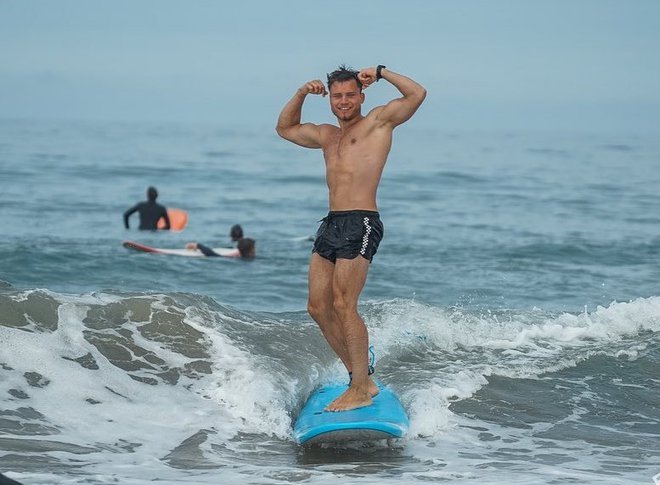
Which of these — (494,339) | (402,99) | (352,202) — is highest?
(402,99)

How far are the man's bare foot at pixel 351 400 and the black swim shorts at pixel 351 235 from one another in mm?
881

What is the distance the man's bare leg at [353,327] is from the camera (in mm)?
7301

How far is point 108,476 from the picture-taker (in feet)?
21.5

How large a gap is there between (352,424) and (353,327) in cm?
65

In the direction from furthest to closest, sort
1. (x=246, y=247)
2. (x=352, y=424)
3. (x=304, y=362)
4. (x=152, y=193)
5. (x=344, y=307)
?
(x=152, y=193)
(x=246, y=247)
(x=304, y=362)
(x=344, y=307)
(x=352, y=424)

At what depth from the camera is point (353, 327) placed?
7.36m

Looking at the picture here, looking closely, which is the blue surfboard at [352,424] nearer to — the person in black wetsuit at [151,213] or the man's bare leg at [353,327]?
the man's bare leg at [353,327]

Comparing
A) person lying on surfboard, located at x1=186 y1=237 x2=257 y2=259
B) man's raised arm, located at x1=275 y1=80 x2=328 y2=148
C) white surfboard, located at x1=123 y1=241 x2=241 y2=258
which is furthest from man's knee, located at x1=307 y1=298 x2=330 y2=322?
white surfboard, located at x1=123 y1=241 x2=241 y2=258

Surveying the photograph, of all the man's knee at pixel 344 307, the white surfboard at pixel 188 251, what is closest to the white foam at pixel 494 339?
the man's knee at pixel 344 307

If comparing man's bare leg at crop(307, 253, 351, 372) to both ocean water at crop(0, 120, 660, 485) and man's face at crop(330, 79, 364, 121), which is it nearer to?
ocean water at crop(0, 120, 660, 485)

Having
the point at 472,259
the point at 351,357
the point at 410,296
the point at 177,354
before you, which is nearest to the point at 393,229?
the point at 472,259

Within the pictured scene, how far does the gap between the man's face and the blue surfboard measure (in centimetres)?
192

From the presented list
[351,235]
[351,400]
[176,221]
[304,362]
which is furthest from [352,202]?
[176,221]

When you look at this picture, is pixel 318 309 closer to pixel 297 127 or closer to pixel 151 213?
pixel 297 127
